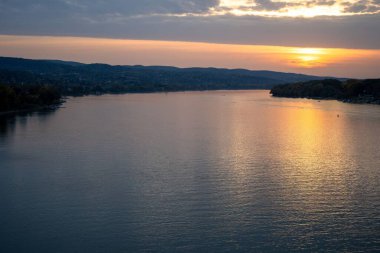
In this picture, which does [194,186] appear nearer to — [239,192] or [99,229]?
[239,192]

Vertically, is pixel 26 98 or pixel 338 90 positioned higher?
pixel 338 90

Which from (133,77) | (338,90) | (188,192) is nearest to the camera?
(188,192)

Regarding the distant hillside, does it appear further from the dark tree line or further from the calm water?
the calm water

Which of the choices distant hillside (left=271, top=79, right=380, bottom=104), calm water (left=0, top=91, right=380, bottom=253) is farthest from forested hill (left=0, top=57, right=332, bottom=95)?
calm water (left=0, top=91, right=380, bottom=253)

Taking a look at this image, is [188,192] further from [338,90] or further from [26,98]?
[338,90]

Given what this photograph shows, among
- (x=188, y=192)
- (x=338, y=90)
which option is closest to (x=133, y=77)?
(x=338, y=90)

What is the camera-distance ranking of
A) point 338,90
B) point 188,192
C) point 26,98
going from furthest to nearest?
point 338,90, point 26,98, point 188,192
